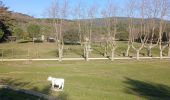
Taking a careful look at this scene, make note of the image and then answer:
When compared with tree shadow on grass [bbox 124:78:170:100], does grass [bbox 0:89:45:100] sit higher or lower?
higher

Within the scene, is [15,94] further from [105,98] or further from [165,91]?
[165,91]

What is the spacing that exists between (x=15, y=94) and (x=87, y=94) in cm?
404

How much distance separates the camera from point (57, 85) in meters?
23.1

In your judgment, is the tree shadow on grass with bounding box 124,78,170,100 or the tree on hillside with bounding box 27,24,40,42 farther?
the tree on hillside with bounding box 27,24,40,42

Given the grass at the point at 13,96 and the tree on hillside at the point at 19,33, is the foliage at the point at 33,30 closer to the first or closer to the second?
the tree on hillside at the point at 19,33

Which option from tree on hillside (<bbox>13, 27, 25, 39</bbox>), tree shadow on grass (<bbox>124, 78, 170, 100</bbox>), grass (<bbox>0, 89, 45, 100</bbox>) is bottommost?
tree shadow on grass (<bbox>124, 78, 170, 100</bbox>)

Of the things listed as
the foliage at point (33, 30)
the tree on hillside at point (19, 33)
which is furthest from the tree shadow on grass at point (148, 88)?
the tree on hillside at point (19, 33)

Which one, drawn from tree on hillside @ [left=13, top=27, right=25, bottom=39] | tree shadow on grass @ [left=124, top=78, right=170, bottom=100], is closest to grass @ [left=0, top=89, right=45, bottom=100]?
tree shadow on grass @ [left=124, top=78, right=170, bottom=100]

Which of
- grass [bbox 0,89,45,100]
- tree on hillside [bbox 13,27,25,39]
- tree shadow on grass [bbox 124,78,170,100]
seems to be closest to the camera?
grass [bbox 0,89,45,100]

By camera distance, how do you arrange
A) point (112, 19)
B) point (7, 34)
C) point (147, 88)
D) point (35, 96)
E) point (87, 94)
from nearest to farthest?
point (35, 96)
point (87, 94)
point (147, 88)
point (112, 19)
point (7, 34)

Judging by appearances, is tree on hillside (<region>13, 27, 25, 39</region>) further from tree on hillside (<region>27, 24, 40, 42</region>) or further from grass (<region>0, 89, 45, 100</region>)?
grass (<region>0, 89, 45, 100</region>)

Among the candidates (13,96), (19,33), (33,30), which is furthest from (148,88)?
(19,33)

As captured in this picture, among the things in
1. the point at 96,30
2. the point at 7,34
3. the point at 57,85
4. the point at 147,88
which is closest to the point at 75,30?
the point at 96,30

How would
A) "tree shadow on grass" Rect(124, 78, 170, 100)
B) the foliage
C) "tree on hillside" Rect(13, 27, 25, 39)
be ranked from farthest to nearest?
1. the foliage
2. "tree on hillside" Rect(13, 27, 25, 39)
3. "tree shadow on grass" Rect(124, 78, 170, 100)
